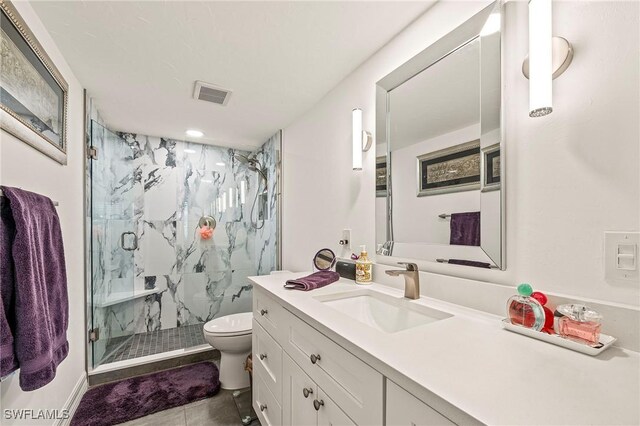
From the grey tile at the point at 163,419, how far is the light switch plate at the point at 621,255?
2.20 meters

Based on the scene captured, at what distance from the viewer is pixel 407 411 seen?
24.1 inches

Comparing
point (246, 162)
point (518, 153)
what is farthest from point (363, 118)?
point (246, 162)

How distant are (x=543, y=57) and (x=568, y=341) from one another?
0.77m

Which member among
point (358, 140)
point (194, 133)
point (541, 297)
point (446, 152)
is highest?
point (194, 133)

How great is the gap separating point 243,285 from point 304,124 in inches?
69.3

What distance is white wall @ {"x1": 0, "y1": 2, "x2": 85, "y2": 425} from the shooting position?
107 cm

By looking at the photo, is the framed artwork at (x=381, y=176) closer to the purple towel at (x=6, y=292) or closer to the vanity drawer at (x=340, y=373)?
the vanity drawer at (x=340, y=373)

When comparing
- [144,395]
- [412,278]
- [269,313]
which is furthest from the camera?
[144,395]

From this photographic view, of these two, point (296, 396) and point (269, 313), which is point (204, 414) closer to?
point (269, 313)

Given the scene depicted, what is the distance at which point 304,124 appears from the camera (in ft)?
7.72

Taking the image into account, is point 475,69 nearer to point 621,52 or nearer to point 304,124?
point 621,52

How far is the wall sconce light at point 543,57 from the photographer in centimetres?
80

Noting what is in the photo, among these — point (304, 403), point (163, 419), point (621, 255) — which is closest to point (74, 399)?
point (163, 419)

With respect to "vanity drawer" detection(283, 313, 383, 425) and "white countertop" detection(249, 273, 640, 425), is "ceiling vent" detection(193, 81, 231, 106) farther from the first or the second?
"white countertop" detection(249, 273, 640, 425)
